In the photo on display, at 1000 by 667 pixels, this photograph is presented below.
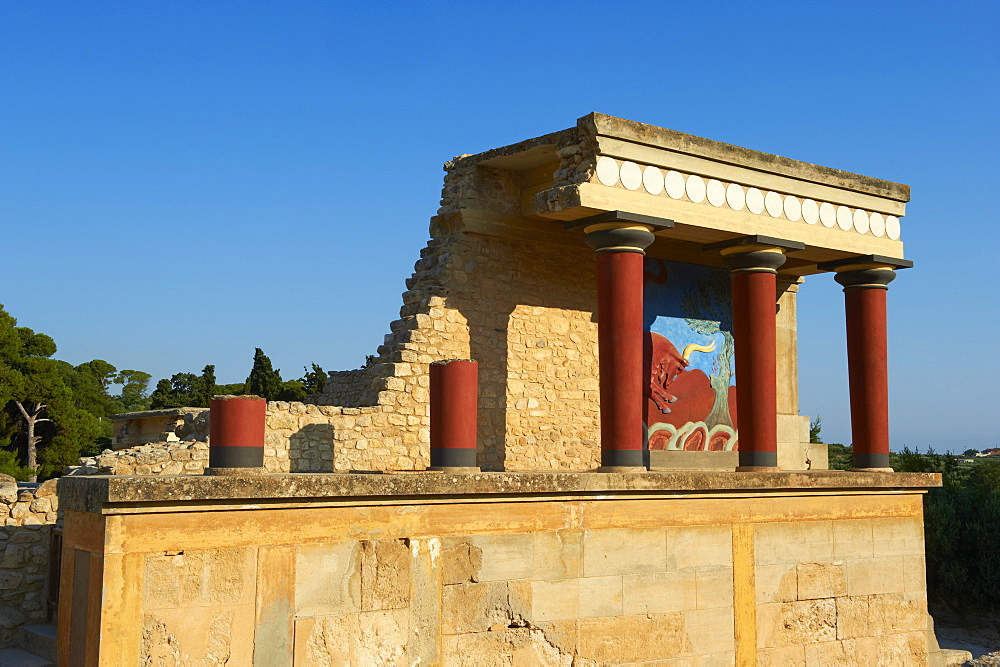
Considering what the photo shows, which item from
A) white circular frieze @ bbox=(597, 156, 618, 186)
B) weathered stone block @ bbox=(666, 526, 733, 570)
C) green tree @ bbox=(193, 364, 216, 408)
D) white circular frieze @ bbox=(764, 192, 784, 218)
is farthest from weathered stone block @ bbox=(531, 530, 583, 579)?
green tree @ bbox=(193, 364, 216, 408)

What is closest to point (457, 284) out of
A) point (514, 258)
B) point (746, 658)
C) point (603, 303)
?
point (514, 258)

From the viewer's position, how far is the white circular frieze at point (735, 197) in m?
11.2

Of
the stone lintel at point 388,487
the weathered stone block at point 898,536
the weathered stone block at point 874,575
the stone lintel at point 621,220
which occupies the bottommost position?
the weathered stone block at point 874,575

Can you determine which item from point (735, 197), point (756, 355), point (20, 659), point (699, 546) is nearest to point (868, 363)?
point (756, 355)

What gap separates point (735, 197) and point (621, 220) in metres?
1.82

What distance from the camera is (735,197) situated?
1121 centimetres

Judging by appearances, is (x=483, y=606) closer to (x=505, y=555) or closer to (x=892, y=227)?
(x=505, y=555)

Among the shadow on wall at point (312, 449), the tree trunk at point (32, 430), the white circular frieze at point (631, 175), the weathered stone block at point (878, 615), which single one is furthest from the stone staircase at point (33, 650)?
the tree trunk at point (32, 430)

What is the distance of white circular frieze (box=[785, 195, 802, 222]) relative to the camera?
11.7 meters

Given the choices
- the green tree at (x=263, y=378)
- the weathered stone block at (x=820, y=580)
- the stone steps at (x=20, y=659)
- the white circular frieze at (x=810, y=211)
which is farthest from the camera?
A: the green tree at (x=263, y=378)

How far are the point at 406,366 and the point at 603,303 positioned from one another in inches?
87.6

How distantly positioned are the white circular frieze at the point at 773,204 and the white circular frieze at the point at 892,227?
6.29ft

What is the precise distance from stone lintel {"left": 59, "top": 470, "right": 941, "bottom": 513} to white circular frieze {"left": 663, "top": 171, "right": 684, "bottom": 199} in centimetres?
321

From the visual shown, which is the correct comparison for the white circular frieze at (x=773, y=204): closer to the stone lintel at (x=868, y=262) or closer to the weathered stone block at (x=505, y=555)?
the stone lintel at (x=868, y=262)
